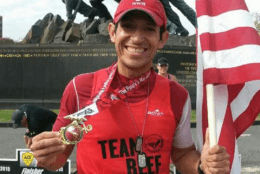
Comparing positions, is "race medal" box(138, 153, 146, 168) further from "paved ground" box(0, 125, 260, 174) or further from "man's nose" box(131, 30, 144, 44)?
"paved ground" box(0, 125, 260, 174)

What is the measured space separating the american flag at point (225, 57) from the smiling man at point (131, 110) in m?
0.25

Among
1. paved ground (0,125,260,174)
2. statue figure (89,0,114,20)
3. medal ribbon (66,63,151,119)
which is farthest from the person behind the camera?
statue figure (89,0,114,20)

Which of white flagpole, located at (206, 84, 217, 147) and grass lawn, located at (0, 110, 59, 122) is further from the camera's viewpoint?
grass lawn, located at (0, 110, 59, 122)

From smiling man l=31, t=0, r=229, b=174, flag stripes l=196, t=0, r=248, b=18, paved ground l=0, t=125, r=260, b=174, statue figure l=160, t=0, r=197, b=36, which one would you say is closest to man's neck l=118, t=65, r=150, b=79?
smiling man l=31, t=0, r=229, b=174

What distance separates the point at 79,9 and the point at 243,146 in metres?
10.9

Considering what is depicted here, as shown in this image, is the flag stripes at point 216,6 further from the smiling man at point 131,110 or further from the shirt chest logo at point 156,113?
the shirt chest logo at point 156,113

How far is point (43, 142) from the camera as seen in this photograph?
161cm

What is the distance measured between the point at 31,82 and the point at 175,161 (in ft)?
44.4

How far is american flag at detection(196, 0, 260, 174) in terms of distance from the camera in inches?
83.5

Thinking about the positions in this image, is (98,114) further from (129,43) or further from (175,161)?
(175,161)

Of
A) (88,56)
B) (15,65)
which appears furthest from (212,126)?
(15,65)

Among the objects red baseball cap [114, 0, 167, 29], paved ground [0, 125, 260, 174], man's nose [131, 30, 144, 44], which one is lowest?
paved ground [0, 125, 260, 174]

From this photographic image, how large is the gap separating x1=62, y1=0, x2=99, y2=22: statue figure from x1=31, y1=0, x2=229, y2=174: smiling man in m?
14.7

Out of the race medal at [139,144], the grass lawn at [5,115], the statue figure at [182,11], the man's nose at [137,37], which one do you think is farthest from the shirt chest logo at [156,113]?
the statue figure at [182,11]
